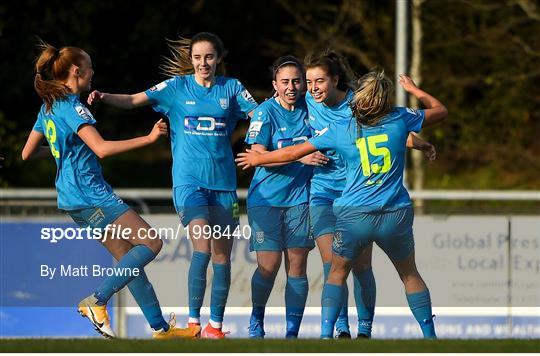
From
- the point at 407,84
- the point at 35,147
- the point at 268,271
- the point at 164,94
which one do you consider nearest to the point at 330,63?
the point at 407,84

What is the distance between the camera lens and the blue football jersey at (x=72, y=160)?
1033 cm

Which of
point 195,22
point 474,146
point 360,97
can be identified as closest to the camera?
point 360,97

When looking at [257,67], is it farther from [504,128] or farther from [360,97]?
[360,97]

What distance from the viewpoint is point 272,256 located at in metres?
10.8

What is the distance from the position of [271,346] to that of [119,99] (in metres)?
2.15

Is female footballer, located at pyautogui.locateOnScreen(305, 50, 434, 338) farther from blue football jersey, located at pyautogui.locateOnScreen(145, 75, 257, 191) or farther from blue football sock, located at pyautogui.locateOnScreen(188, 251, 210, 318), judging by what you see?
blue football sock, located at pyautogui.locateOnScreen(188, 251, 210, 318)

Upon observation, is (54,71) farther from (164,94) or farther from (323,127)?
(323,127)

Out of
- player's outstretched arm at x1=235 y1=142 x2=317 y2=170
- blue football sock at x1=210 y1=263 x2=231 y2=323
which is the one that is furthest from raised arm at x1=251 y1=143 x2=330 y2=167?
blue football sock at x1=210 y1=263 x2=231 y2=323

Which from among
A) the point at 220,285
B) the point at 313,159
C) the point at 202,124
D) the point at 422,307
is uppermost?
the point at 202,124

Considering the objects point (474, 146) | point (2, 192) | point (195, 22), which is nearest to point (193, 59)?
point (2, 192)

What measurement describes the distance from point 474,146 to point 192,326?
14.3 metres

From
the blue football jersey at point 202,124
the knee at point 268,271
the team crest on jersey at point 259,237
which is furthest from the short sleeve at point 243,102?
the knee at point 268,271

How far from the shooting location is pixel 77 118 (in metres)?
10.2

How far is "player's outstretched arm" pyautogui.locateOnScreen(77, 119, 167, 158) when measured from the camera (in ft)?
32.3
